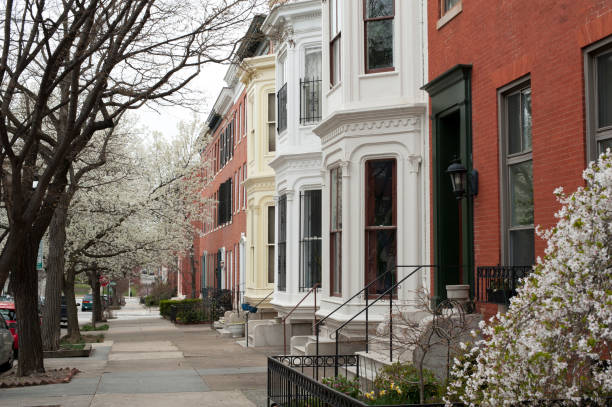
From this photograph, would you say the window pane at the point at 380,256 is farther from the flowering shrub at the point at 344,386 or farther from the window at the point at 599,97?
the window at the point at 599,97

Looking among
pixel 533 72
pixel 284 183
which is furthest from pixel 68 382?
pixel 533 72

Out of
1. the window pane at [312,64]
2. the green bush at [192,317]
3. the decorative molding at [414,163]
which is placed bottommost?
the green bush at [192,317]

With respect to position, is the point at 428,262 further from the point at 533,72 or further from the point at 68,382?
the point at 68,382

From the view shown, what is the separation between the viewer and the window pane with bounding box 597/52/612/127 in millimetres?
8694

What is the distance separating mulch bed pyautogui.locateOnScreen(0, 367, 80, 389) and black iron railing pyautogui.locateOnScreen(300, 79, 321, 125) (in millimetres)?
8371

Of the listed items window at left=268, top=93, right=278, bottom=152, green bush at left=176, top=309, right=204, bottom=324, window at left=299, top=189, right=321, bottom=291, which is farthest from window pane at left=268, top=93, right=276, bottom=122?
green bush at left=176, top=309, right=204, bottom=324

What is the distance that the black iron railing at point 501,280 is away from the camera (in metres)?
10.0

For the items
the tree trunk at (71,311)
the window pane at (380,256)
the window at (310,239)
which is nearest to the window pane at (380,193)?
the window pane at (380,256)

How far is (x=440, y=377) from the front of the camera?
33.4 feet

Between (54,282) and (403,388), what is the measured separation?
15.1 meters

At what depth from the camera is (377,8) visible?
15031 millimetres

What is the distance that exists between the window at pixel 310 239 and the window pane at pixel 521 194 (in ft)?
31.7

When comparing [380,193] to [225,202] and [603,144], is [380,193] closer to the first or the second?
[603,144]

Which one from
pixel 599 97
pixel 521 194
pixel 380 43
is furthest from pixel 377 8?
pixel 599 97
